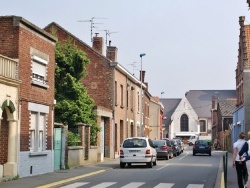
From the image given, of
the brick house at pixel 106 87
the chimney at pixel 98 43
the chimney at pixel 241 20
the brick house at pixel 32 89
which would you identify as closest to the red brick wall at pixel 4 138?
the brick house at pixel 32 89

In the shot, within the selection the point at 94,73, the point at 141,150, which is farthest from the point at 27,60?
the point at 94,73

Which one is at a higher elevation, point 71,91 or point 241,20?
point 241,20

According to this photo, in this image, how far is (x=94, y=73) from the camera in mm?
41594

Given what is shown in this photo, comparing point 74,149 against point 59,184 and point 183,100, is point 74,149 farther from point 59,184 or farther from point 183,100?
point 183,100

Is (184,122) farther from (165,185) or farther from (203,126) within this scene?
(165,185)

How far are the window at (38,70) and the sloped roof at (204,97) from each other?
108 m

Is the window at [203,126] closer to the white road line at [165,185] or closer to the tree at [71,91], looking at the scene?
the tree at [71,91]

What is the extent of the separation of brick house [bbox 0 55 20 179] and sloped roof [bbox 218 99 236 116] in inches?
2591

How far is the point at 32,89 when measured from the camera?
22922 millimetres

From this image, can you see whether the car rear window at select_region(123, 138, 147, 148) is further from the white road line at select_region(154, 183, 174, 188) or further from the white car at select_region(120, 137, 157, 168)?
the white road line at select_region(154, 183, 174, 188)

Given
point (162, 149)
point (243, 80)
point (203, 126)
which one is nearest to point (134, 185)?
point (162, 149)

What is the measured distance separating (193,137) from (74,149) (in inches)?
3597

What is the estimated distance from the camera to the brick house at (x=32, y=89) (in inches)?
A: 844

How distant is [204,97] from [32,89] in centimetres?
11769
